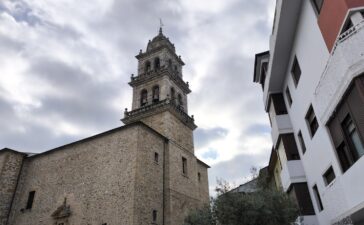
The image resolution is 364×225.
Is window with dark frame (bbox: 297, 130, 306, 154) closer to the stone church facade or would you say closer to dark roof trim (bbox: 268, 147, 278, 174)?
dark roof trim (bbox: 268, 147, 278, 174)

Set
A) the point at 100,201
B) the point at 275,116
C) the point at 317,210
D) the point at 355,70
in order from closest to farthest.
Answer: the point at 355,70
the point at 317,210
the point at 275,116
the point at 100,201

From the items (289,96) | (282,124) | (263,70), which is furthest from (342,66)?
(263,70)

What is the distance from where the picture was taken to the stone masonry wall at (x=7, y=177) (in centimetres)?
2224

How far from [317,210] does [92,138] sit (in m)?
16.3

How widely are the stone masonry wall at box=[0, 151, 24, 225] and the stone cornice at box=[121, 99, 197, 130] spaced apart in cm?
942

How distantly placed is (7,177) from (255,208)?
2065cm

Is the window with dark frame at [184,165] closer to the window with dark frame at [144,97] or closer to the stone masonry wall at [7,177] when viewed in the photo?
the window with dark frame at [144,97]

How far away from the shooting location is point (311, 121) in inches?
451

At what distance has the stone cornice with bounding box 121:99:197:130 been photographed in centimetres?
2511

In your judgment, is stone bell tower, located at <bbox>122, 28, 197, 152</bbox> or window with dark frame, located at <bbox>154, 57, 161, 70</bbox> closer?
stone bell tower, located at <bbox>122, 28, 197, 152</bbox>

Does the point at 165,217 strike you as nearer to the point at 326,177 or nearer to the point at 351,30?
the point at 326,177

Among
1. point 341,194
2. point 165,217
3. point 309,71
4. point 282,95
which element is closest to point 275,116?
point 282,95

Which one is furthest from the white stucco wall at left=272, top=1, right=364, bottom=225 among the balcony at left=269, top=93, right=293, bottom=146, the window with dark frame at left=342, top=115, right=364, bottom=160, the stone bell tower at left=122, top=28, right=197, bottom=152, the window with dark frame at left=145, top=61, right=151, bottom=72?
the window with dark frame at left=145, top=61, right=151, bottom=72

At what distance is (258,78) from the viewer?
55.5 feet
